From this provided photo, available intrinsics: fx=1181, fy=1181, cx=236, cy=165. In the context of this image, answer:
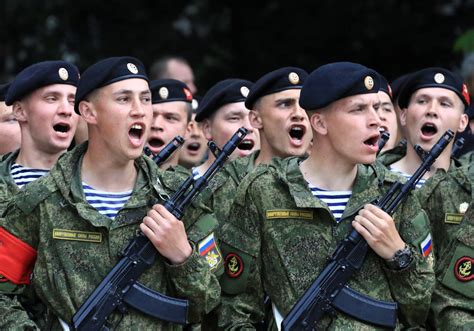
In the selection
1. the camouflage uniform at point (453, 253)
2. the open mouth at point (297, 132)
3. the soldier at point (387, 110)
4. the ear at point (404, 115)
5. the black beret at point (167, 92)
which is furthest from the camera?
the black beret at point (167, 92)

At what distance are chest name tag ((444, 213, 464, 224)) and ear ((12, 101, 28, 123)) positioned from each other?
293 cm

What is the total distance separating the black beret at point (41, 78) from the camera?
316 inches

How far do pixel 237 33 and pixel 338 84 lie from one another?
414 inches

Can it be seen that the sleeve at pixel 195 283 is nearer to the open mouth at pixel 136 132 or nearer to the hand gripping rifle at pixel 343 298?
the hand gripping rifle at pixel 343 298

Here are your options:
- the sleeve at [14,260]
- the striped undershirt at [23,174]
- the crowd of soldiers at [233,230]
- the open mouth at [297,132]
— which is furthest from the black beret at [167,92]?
the sleeve at [14,260]

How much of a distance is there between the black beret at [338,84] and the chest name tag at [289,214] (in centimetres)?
63

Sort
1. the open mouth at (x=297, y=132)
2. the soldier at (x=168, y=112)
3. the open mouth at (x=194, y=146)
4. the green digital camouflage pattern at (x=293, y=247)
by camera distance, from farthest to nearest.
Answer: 1. the open mouth at (x=194, y=146)
2. the soldier at (x=168, y=112)
3. the open mouth at (x=297, y=132)
4. the green digital camouflage pattern at (x=293, y=247)

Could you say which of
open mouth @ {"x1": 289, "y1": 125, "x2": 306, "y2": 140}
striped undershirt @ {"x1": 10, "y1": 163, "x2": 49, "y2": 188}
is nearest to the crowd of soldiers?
striped undershirt @ {"x1": 10, "y1": 163, "x2": 49, "y2": 188}

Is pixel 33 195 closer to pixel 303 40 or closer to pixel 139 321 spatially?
pixel 139 321

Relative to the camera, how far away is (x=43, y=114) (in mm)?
8047

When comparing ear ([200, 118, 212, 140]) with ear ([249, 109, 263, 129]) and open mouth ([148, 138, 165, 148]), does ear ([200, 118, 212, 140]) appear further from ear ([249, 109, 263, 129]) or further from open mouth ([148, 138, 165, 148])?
ear ([249, 109, 263, 129])

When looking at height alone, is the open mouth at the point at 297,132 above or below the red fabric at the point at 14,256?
below

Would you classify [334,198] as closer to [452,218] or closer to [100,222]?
[452,218]

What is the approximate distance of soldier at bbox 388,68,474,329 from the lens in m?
7.09
